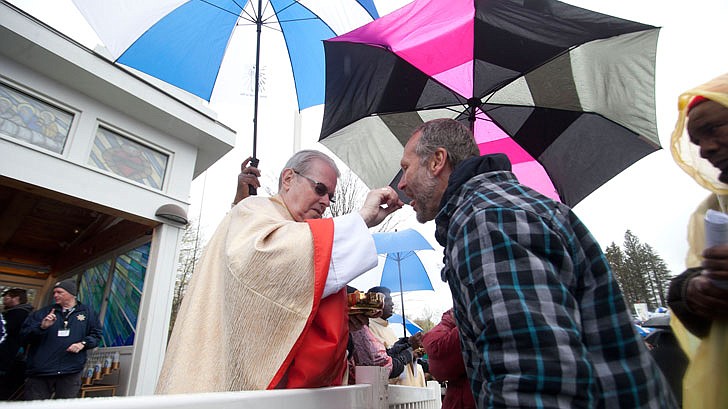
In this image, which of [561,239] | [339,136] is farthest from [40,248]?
[561,239]

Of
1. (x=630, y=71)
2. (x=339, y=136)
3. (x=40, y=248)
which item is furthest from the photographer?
(x=40, y=248)

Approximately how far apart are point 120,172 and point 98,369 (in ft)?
10.5

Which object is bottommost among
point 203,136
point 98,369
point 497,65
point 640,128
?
point 98,369

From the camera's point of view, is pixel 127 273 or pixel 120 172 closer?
pixel 120 172

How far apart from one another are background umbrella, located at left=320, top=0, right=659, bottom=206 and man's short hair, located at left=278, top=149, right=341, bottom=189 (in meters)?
1.40

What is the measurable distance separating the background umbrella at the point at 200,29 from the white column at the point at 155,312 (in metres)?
3.90

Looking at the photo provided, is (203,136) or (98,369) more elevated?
(203,136)

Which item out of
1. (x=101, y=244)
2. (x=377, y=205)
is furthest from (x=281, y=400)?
(x=101, y=244)

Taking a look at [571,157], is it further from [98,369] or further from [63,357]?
[98,369]

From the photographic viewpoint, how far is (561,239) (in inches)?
38.4

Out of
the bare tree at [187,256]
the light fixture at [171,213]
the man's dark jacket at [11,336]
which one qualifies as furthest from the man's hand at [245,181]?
the bare tree at [187,256]

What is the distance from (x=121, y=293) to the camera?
262 inches

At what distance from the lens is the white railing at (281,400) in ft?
1.84

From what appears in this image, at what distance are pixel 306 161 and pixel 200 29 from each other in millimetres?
1985
